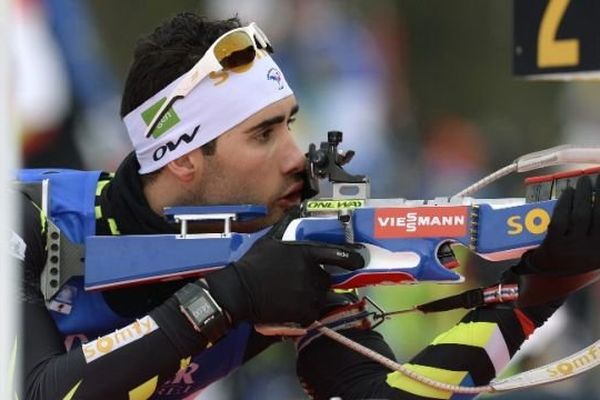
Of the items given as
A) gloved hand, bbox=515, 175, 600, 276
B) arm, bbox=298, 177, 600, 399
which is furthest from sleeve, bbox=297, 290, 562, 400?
gloved hand, bbox=515, 175, 600, 276

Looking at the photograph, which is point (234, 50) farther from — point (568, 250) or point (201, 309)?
point (568, 250)

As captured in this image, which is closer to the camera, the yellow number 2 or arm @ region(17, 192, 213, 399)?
arm @ region(17, 192, 213, 399)

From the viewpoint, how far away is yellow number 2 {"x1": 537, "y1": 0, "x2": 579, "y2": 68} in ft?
9.82

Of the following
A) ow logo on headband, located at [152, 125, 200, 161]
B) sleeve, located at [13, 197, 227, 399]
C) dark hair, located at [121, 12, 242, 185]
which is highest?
dark hair, located at [121, 12, 242, 185]

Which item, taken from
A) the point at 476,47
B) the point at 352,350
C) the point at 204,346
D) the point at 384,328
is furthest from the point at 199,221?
the point at 476,47

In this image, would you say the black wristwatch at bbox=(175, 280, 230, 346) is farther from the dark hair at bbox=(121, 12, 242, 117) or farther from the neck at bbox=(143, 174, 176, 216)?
the dark hair at bbox=(121, 12, 242, 117)

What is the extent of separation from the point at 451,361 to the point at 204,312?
456 mm

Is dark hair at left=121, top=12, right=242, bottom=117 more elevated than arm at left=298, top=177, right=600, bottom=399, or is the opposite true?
dark hair at left=121, top=12, right=242, bottom=117

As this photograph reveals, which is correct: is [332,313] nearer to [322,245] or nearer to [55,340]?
[322,245]

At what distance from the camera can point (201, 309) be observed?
1760 millimetres

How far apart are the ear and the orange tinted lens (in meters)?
0.18

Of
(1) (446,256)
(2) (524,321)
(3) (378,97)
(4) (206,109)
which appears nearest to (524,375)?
(2) (524,321)

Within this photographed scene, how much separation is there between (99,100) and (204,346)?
6.66ft

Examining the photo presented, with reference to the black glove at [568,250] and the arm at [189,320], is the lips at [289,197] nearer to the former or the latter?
the arm at [189,320]
